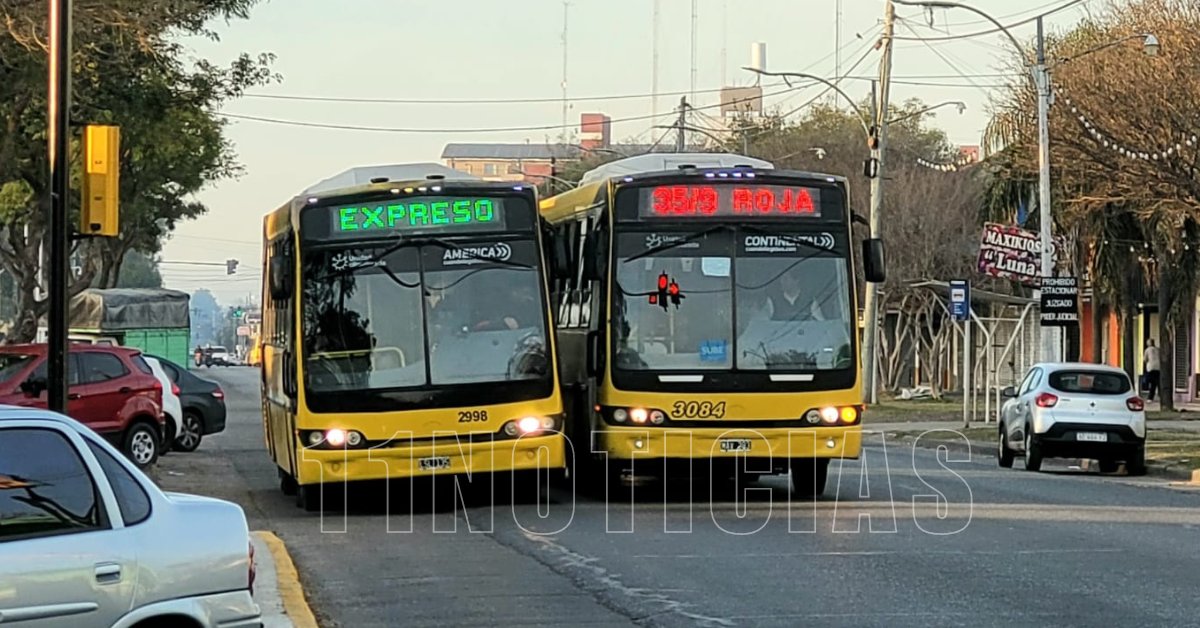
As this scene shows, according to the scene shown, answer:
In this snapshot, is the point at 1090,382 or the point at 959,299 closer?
the point at 1090,382

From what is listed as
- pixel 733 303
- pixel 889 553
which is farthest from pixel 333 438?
pixel 889 553

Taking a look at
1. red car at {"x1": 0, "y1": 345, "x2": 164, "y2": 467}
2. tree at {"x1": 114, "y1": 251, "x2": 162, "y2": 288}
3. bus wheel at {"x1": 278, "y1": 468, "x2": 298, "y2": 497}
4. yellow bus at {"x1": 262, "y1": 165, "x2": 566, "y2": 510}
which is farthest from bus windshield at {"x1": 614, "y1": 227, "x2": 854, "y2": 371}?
tree at {"x1": 114, "y1": 251, "x2": 162, "y2": 288}

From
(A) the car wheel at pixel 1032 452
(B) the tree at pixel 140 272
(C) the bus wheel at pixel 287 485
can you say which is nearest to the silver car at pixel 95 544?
(C) the bus wheel at pixel 287 485

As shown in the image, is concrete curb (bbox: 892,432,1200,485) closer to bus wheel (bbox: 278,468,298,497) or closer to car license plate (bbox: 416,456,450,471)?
car license plate (bbox: 416,456,450,471)

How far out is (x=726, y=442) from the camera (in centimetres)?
1775

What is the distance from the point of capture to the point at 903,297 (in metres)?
54.8

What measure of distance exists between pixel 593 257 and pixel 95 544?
11.7m

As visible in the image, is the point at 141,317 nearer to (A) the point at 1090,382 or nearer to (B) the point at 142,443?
(B) the point at 142,443

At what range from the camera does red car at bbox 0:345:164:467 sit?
23.8 meters

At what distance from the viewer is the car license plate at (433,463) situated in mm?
17078

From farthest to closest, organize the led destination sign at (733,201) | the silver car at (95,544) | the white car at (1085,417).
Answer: the white car at (1085,417) < the led destination sign at (733,201) < the silver car at (95,544)

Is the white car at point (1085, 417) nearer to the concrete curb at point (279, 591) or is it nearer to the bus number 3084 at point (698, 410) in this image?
the bus number 3084 at point (698, 410)

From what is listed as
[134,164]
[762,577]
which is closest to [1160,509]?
[762,577]

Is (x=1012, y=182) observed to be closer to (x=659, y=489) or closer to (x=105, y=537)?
(x=659, y=489)
